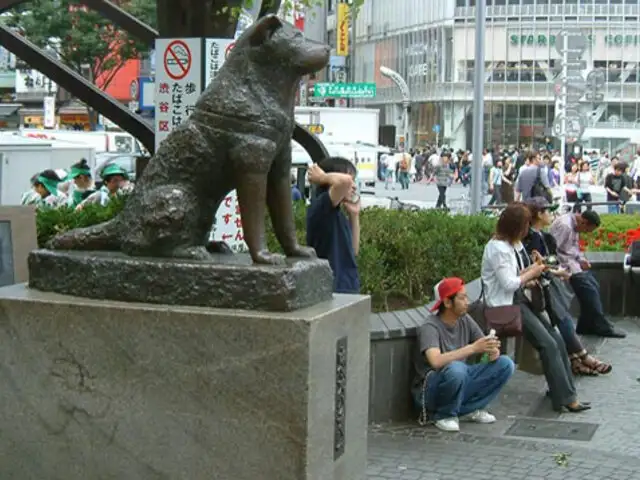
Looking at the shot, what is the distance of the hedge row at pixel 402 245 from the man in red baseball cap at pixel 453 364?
1.64 m

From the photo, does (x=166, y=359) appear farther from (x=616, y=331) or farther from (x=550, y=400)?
(x=616, y=331)

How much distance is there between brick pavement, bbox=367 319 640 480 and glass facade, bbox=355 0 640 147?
180 feet

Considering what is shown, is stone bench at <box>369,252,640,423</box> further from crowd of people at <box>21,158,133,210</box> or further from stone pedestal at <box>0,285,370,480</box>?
crowd of people at <box>21,158,133,210</box>

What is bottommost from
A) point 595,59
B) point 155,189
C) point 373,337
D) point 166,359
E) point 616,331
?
point 616,331

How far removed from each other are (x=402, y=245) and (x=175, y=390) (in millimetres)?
5935

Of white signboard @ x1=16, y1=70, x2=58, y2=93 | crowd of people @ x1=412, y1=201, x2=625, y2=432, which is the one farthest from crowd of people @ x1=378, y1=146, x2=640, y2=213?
white signboard @ x1=16, y1=70, x2=58, y2=93

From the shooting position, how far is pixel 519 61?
65500mm

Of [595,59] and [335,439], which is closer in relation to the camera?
[335,439]

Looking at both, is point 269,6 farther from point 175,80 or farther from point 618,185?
point 618,185

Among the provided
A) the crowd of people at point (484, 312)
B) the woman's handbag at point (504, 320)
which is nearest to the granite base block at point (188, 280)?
the crowd of people at point (484, 312)

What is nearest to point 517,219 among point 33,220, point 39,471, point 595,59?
point 33,220

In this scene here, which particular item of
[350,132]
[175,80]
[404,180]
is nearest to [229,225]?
[175,80]

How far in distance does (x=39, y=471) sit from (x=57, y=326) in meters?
0.66

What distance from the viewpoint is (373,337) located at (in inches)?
316
